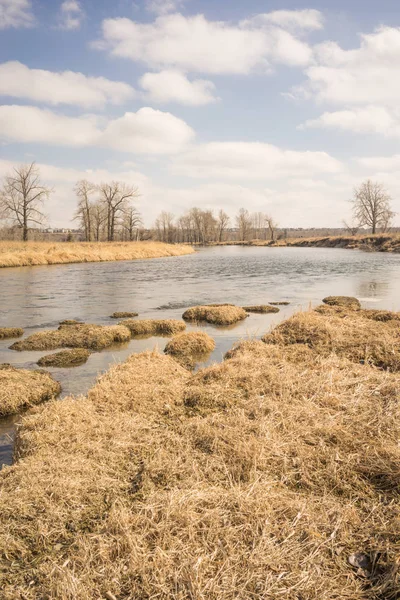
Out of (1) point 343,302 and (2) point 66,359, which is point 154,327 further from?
(1) point 343,302

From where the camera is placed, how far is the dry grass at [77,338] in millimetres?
10747

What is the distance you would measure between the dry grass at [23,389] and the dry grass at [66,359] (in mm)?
1109

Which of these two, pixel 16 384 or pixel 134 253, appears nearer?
pixel 16 384

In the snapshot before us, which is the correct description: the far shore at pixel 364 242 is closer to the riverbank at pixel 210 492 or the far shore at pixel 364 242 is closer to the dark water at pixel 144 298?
the dark water at pixel 144 298

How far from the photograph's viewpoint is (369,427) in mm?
5027

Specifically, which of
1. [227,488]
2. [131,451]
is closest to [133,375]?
[131,451]

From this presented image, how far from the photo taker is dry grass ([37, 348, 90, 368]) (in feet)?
30.3

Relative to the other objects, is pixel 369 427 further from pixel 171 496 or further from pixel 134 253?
pixel 134 253

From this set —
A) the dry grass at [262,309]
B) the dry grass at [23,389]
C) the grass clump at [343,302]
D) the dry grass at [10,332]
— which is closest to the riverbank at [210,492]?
the dry grass at [23,389]

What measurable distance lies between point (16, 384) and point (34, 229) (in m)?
54.0

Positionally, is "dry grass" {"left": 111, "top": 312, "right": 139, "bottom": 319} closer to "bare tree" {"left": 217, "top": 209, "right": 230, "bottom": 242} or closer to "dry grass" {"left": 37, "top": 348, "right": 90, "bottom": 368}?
"dry grass" {"left": 37, "top": 348, "right": 90, "bottom": 368}

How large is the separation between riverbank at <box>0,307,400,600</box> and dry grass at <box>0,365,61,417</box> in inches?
34.3

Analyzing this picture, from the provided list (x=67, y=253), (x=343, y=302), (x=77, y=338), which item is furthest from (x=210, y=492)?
(x=67, y=253)

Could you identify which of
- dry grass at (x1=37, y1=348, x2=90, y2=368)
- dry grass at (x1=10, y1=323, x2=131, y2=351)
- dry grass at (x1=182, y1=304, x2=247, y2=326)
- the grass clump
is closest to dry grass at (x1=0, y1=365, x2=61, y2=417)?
dry grass at (x1=37, y1=348, x2=90, y2=368)
